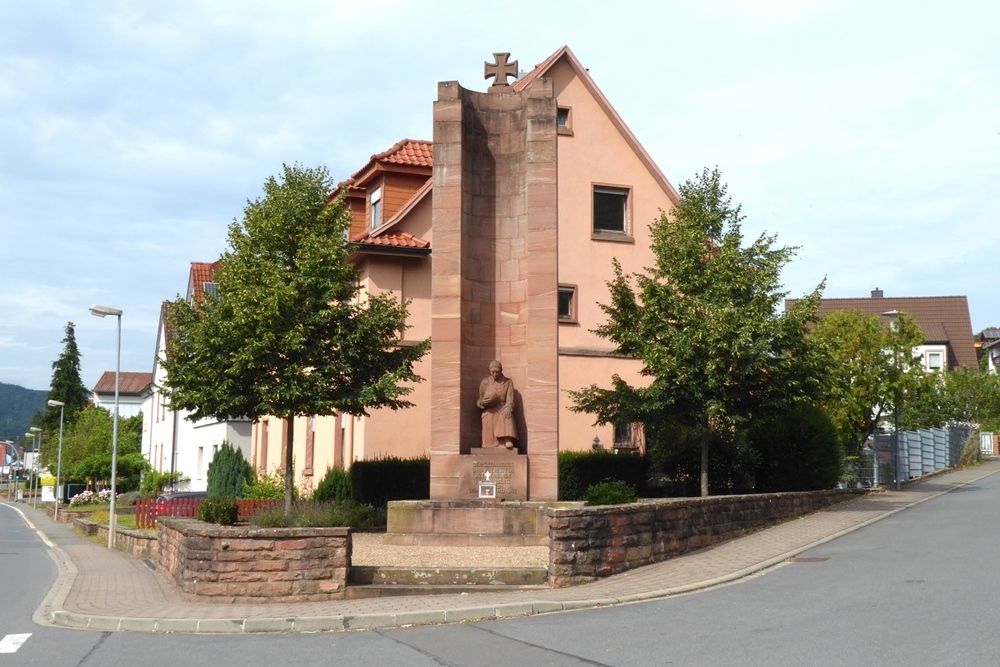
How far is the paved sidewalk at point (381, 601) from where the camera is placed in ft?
36.5

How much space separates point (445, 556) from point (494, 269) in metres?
5.76

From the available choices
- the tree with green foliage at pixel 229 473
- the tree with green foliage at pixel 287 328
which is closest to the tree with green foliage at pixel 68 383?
the tree with green foliage at pixel 229 473

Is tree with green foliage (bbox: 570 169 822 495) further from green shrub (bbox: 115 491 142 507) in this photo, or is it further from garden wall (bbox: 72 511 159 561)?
green shrub (bbox: 115 491 142 507)

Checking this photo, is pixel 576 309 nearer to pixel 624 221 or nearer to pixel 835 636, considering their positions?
pixel 624 221

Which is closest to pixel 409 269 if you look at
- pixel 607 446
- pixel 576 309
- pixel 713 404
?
pixel 576 309

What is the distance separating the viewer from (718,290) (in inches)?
811

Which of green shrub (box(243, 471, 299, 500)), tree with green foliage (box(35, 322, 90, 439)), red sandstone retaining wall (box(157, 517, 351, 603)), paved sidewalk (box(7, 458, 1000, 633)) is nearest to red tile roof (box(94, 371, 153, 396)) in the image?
tree with green foliage (box(35, 322, 90, 439))

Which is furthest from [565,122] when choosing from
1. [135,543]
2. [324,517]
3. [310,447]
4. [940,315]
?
[940,315]

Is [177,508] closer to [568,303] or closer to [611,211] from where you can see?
[568,303]

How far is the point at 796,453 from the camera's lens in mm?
23406

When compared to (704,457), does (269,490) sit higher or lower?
lower

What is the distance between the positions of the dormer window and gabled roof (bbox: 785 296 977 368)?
1906 inches

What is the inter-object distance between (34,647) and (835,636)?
302 inches

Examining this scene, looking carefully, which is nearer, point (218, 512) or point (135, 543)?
point (218, 512)
